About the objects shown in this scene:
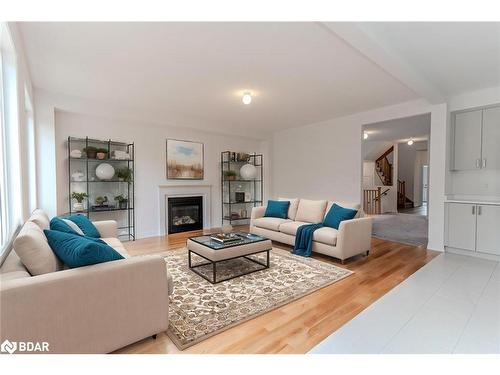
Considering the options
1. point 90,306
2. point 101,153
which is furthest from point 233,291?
point 101,153

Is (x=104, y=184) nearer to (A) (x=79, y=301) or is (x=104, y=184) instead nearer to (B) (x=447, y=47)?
(A) (x=79, y=301)

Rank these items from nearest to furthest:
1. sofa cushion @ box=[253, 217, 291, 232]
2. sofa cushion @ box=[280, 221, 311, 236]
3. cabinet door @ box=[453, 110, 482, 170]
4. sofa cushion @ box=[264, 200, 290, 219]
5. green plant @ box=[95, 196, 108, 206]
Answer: cabinet door @ box=[453, 110, 482, 170] < sofa cushion @ box=[280, 221, 311, 236] < sofa cushion @ box=[253, 217, 291, 232] < green plant @ box=[95, 196, 108, 206] < sofa cushion @ box=[264, 200, 290, 219]

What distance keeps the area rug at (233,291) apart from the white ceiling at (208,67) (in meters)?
2.41

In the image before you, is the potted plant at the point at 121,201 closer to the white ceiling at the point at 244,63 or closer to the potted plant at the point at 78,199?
the potted plant at the point at 78,199

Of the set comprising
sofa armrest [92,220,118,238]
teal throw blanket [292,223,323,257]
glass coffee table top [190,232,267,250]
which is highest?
sofa armrest [92,220,118,238]

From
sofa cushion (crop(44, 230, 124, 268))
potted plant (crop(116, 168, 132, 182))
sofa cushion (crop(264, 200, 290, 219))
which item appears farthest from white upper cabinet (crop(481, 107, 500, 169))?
potted plant (crop(116, 168, 132, 182))

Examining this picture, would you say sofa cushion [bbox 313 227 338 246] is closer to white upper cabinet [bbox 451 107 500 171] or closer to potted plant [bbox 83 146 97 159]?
white upper cabinet [bbox 451 107 500 171]

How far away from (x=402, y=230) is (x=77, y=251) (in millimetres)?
6132

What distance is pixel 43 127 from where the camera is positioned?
12.6 ft

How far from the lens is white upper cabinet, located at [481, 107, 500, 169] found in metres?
3.73

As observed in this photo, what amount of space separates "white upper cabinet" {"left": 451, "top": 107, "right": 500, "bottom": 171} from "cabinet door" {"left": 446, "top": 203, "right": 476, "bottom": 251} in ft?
2.19

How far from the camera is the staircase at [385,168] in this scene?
30.2 ft
